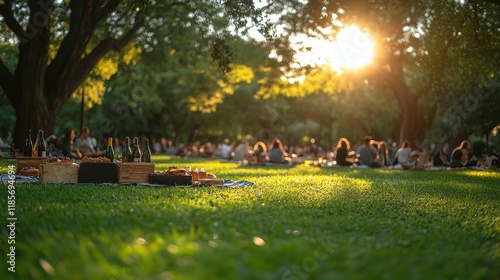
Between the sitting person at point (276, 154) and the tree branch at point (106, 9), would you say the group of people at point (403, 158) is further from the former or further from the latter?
the tree branch at point (106, 9)

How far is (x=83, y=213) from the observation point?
761 cm

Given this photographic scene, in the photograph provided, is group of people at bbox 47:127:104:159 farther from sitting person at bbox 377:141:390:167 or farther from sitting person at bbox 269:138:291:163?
sitting person at bbox 377:141:390:167

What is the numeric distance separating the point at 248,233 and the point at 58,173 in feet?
25.5

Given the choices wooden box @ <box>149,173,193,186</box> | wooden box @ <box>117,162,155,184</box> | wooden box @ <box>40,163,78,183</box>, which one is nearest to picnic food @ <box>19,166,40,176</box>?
wooden box @ <box>40,163,78,183</box>

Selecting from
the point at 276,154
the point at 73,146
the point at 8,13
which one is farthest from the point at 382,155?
the point at 8,13

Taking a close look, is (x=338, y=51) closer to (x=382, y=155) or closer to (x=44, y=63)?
(x=382, y=155)

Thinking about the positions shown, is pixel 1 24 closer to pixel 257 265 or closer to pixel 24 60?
pixel 24 60

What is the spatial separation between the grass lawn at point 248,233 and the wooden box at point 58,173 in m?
0.96

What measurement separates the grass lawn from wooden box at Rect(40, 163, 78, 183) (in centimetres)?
96

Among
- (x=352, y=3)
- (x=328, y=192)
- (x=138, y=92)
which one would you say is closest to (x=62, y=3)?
(x=352, y=3)

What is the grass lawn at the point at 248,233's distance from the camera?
413 centimetres

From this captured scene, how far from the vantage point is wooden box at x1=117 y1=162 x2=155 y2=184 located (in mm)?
13086

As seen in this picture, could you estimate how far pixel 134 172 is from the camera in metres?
13.2

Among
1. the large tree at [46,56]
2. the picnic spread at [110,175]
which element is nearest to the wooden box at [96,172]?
the picnic spread at [110,175]
